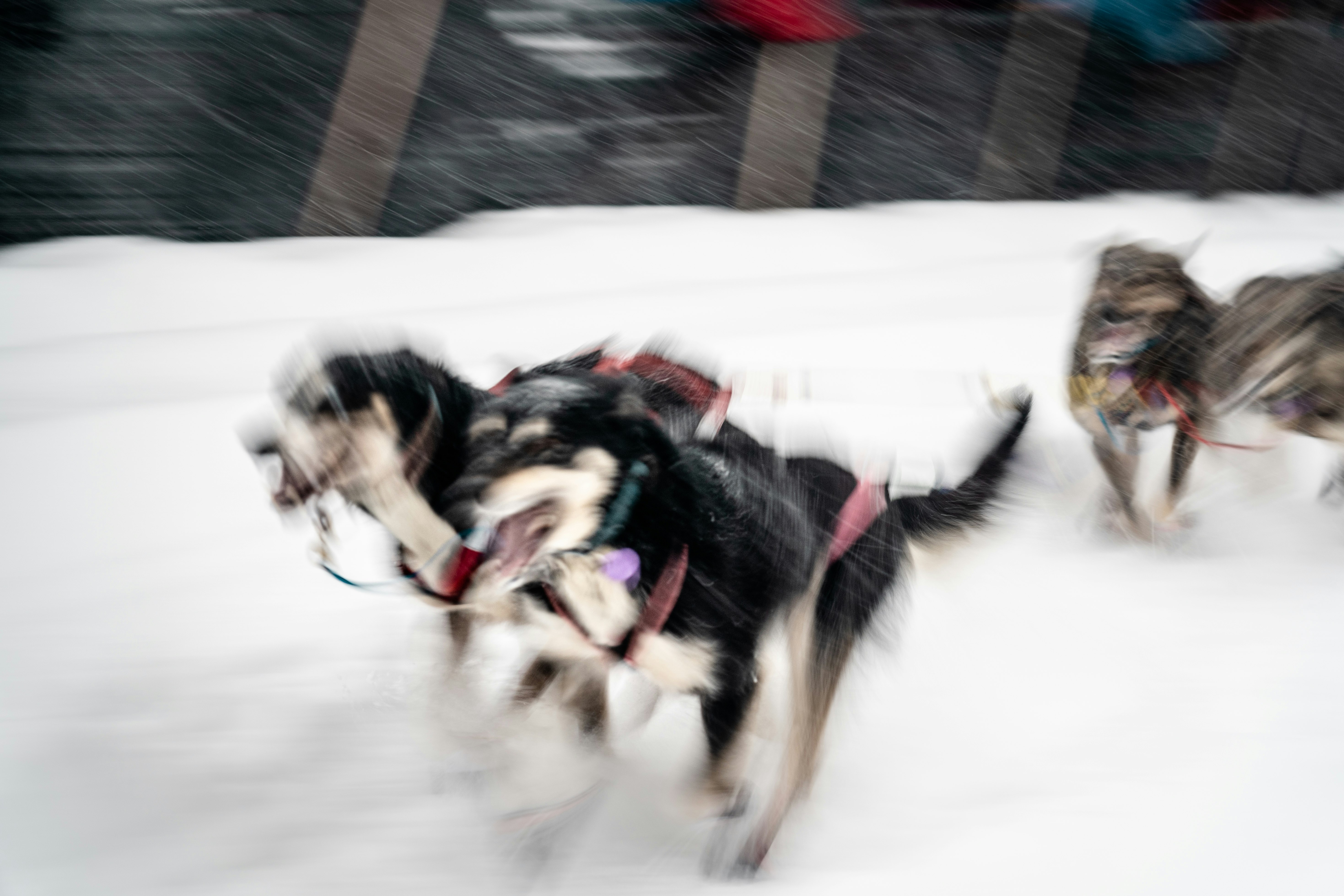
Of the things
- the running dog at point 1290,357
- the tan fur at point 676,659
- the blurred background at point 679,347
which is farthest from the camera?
the running dog at point 1290,357

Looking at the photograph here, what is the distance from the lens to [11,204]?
4.76 ft

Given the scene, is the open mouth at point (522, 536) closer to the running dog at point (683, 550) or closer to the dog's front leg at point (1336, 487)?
the running dog at point (683, 550)

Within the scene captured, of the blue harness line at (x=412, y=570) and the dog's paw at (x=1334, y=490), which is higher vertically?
the blue harness line at (x=412, y=570)

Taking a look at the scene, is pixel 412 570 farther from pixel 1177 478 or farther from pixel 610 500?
pixel 1177 478

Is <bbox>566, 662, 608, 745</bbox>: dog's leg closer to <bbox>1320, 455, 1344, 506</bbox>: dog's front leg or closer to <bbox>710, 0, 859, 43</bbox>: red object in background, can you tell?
<bbox>1320, 455, 1344, 506</bbox>: dog's front leg

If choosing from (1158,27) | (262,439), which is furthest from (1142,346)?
(1158,27)

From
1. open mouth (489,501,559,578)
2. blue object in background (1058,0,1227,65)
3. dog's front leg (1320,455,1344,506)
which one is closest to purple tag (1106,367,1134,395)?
dog's front leg (1320,455,1344,506)

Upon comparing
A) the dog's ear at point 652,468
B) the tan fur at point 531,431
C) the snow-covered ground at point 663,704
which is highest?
the tan fur at point 531,431

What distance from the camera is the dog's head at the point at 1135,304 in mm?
974

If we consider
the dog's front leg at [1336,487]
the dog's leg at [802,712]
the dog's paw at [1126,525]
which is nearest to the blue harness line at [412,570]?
the dog's leg at [802,712]

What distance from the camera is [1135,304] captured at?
3.19ft

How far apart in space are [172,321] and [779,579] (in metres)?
1.07

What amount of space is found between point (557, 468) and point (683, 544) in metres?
0.12

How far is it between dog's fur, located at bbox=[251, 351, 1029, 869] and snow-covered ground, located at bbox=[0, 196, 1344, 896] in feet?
0.28
